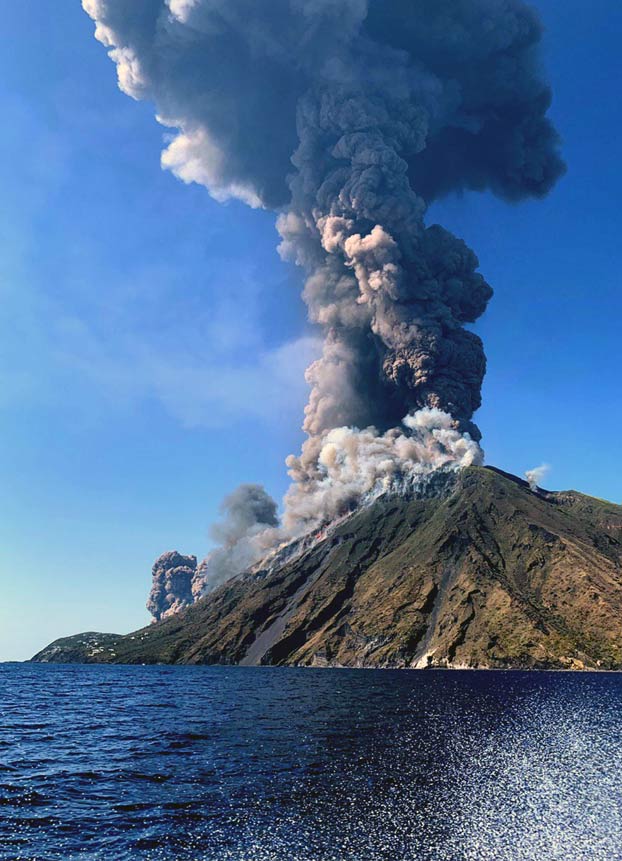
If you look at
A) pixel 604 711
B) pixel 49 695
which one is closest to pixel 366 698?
pixel 604 711

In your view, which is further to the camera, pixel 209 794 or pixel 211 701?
pixel 211 701

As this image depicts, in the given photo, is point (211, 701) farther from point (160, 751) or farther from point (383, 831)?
point (383, 831)

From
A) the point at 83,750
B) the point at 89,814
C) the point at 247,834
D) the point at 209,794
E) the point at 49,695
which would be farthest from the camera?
the point at 49,695

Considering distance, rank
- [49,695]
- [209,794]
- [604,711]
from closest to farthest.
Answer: [209,794]
[604,711]
[49,695]

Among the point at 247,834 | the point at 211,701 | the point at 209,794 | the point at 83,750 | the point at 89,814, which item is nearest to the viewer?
the point at 247,834

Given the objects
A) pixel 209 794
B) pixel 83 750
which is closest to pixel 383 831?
pixel 209 794

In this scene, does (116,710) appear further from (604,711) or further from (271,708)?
(604,711)
